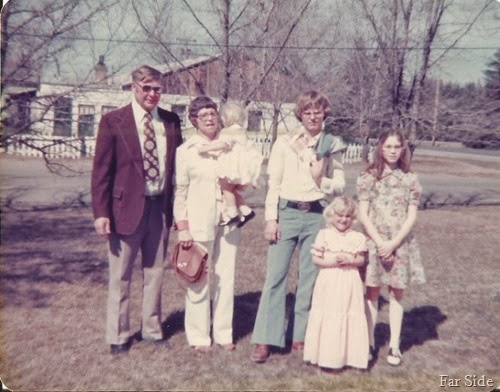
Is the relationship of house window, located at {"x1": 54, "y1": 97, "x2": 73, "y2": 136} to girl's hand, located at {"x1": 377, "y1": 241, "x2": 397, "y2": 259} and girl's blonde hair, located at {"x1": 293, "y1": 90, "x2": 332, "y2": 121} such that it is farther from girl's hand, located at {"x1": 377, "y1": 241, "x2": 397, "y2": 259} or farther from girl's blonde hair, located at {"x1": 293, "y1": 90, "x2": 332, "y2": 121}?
girl's hand, located at {"x1": 377, "y1": 241, "x2": 397, "y2": 259}

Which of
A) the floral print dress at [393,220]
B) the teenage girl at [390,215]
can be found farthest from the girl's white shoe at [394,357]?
the floral print dress at [393,220]

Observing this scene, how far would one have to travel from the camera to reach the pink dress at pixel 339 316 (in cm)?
336

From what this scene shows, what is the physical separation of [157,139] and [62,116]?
2.52m

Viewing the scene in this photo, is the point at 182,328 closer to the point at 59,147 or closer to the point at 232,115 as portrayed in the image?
the point at 232,115

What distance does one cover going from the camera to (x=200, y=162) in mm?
3512

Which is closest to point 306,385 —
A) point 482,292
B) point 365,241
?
point 365,241

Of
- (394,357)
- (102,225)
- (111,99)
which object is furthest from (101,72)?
(394,357)

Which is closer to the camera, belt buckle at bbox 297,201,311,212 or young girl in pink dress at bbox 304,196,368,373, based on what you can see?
young girl in pink dress at bbox 304,196,368,373

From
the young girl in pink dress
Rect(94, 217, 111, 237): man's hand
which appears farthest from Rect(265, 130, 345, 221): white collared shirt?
Rect(94, 217, 111, 237): man's hand

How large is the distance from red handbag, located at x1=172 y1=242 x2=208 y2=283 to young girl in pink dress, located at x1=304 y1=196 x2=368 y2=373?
717mm

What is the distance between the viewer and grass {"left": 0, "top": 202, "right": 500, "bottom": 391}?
3297mm

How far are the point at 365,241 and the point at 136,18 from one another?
2.86m

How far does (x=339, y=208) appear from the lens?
3393 mm

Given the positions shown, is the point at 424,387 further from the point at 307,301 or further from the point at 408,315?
the point at 408,315
